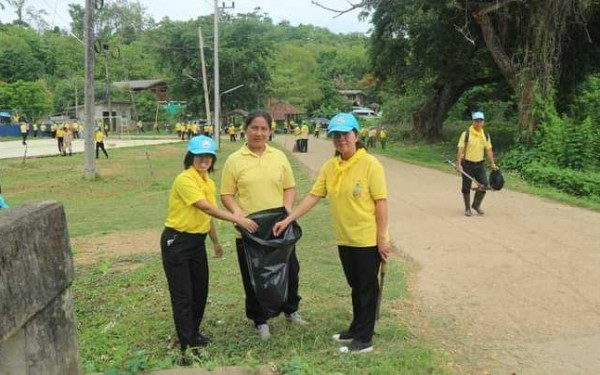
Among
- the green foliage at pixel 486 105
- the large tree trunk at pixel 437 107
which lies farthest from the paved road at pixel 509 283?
the green foliage at pixel 486 105

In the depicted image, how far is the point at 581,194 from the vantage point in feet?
45.5

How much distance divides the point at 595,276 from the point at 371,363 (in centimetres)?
347

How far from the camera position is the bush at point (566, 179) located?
13711 mm

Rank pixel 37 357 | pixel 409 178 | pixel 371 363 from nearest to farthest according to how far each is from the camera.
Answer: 1. pixel 37 357
2. pixel 371 363
3. pixel 409 178

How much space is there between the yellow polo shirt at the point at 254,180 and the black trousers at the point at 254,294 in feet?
1.11

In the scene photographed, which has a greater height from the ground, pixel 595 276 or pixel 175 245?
pixel 175 245

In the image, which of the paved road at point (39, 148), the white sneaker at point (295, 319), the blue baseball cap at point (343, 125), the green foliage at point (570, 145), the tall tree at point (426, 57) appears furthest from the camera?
the paved road at point (39, 148)

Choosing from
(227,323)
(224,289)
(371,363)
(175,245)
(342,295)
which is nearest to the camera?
(371,363)

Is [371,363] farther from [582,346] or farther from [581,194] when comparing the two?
[581,194]

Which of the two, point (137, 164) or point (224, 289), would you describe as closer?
point (224, 289)

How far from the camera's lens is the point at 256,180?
4.62 m

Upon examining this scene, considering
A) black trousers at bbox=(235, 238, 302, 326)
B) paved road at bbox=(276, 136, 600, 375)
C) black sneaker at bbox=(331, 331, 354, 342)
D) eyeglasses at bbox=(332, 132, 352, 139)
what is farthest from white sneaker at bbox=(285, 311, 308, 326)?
eyeglasses at bbox=(332, 132, 352, 139)

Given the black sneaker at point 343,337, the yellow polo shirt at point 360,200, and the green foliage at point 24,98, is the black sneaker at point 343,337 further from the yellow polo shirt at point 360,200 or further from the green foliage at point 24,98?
the green foliage at point 24,98

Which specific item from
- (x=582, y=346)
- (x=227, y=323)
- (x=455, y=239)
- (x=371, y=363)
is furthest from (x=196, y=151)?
(x=455, y=239)
